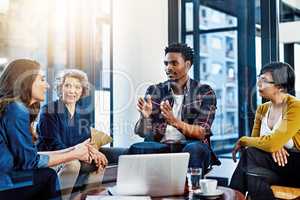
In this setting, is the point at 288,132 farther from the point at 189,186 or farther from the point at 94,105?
the point at 94,105

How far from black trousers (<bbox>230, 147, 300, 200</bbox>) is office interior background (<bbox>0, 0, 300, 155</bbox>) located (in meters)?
0.38

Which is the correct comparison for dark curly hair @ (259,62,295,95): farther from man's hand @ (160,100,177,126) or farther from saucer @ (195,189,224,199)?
saucer @ (195,189,224,199)

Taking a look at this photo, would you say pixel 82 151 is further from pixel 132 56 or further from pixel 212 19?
pixel 212 19

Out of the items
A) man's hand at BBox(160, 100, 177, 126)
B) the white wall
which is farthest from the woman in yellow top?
the white wall

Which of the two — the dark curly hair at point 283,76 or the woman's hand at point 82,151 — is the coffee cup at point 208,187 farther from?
the dark curly hair at point 283,76

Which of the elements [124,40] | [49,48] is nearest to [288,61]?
[124,40]

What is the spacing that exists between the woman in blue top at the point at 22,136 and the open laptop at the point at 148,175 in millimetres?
471

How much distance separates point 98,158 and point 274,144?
122cm

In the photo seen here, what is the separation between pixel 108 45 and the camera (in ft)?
7.59

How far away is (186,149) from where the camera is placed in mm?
2469

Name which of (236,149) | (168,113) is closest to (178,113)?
(168,113)

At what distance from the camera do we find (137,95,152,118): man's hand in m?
2.59

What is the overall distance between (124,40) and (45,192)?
3.75 ft

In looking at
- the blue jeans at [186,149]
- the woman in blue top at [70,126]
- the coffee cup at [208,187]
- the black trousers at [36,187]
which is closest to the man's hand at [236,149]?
the blue jeans at [186,149]
